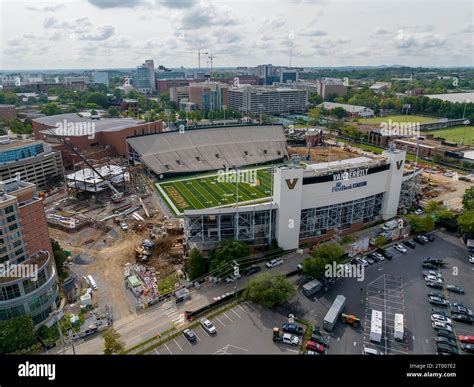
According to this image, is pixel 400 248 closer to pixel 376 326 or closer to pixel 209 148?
pixel 376 326

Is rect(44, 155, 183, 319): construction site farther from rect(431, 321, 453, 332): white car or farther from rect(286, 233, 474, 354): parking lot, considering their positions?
rect(431, 321, 453, 332): white car

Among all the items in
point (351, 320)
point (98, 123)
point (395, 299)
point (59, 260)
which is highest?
point (98, 123)

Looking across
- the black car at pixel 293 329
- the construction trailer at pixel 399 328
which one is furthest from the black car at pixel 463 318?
the black car at pixel 293 329

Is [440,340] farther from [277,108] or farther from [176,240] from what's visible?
[277,108]

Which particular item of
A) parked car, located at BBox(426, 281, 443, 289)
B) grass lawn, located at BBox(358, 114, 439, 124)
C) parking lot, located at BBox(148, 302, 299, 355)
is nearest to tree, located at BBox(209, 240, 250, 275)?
parking lot, located at BBox(148, 302, 299, 355)

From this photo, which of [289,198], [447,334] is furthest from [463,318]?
[289,198]

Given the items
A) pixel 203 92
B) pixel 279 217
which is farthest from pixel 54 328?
pixel 203 92
